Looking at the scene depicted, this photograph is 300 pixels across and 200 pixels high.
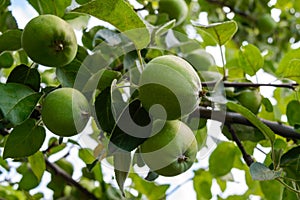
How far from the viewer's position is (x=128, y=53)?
1.17m

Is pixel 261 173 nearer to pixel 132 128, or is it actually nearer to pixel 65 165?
pixel 132 128

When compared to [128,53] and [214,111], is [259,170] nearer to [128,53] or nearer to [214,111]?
[214,111]

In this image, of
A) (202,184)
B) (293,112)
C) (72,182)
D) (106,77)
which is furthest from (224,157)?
(106,77)

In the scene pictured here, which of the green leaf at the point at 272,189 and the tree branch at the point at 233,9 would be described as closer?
the green leaf at the point at 272,189

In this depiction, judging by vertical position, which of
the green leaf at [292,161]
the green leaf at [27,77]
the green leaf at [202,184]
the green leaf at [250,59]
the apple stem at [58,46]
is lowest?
the green leaf at [202,184]

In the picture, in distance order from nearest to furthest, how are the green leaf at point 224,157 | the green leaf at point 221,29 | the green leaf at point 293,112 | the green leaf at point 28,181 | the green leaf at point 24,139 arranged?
the green leaf at point 24,139
the green leaf at point 221,29
the green leaf at point 293,112
the green leaf at point 28,181
the green leaf at point 224,157

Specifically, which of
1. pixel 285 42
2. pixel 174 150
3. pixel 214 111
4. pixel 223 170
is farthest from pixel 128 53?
pixel 285 42

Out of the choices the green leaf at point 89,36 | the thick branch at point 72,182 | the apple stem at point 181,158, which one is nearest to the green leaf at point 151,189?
the thick branch at point 72,182

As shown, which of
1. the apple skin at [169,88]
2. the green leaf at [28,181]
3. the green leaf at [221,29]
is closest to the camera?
the apple skin at [169,88]

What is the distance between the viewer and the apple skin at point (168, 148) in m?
0.88

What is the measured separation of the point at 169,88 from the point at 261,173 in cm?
33

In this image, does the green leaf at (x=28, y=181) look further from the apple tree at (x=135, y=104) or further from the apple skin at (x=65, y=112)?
the apple skin at (x=65, y=112)

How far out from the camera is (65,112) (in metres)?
0.92

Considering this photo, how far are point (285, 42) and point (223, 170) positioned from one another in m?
1.52
